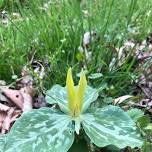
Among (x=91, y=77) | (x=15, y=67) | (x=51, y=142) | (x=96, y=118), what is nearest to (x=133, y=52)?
(x=91, y=77)

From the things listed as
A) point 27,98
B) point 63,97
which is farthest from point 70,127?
point 27,98

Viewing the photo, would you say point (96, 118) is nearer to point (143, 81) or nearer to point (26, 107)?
point (26, 107)

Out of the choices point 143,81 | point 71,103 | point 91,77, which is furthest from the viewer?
point 143,81

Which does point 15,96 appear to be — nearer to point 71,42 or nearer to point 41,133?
point 71,42

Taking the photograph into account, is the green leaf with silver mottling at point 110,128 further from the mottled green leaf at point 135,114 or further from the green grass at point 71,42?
the green grass at point 71,42

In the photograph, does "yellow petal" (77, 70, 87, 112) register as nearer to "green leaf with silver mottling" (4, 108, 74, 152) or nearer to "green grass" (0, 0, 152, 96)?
"green leaf with silver mottling" (4, 108, 74, 152)

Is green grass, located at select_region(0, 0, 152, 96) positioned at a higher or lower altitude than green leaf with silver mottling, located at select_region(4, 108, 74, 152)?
higher

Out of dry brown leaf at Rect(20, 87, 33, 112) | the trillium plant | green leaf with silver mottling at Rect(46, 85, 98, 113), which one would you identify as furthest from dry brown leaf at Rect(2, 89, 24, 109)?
the trillium plant
